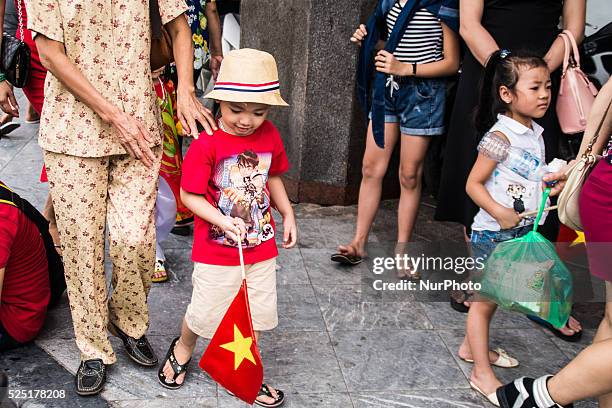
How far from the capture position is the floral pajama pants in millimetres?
3209

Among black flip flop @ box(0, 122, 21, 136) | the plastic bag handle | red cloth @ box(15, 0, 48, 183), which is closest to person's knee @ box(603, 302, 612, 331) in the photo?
the plastic bag handle

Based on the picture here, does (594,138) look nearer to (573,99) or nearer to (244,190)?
(573,99)

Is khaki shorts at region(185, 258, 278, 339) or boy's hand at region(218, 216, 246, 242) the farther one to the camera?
khaki shorts at region(185, 258, 278, 339)

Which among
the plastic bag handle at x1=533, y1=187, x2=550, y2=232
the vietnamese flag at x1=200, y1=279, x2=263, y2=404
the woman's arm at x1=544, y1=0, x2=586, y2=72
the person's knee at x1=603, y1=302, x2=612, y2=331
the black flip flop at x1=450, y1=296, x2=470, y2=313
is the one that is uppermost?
the woman's arm at x1=544, y1=0, x2=586, y2=72

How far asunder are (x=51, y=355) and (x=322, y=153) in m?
2.38

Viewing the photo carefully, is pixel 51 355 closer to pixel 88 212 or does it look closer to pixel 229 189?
pixel 88 212

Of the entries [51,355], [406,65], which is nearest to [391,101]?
[406,65]

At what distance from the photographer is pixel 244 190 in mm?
3127

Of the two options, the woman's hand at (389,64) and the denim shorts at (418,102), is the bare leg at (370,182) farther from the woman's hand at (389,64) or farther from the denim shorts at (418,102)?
the woman's hand at (389,64)

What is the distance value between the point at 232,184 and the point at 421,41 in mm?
1590

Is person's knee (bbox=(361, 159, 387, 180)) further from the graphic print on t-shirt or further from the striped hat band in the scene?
the striped hat band

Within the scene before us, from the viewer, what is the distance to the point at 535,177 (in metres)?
3.36

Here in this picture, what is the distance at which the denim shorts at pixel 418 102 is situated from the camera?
14.0 ft

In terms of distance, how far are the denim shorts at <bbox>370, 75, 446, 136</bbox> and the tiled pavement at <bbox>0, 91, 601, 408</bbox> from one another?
899mm
